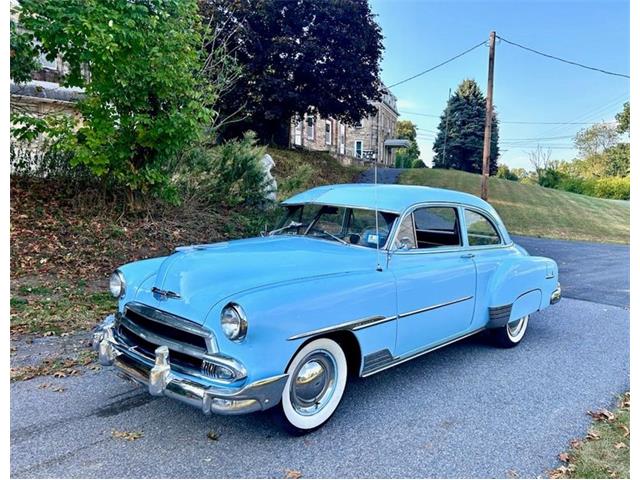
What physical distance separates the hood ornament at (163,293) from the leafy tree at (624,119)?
196 ft

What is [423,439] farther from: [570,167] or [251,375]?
[570,167]

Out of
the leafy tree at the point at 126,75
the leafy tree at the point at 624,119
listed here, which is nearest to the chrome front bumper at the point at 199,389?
the leafy tree at the point at 126,75

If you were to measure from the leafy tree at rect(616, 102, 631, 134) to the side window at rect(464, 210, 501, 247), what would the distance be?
186 ft

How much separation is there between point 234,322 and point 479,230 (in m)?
3.13

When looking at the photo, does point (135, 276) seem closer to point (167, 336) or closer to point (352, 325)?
point (167, 336)

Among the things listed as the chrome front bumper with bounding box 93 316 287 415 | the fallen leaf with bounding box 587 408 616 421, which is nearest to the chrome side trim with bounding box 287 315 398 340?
the chrome front bumper with bounding box 93 316 287 415

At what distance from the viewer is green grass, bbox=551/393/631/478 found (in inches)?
108

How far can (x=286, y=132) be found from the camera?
72.4 feet

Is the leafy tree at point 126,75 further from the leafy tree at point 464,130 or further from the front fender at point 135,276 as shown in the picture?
the leafy tree at point 464,130

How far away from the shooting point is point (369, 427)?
3170mm

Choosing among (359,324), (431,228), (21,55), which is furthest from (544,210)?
(21,55)

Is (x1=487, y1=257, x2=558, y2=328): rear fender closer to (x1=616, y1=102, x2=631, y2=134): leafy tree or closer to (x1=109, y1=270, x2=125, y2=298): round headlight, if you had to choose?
(x1=109, y1=270, x2=125, y2=298): round headlight

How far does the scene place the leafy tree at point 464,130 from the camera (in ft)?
144

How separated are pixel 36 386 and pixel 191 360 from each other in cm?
180
